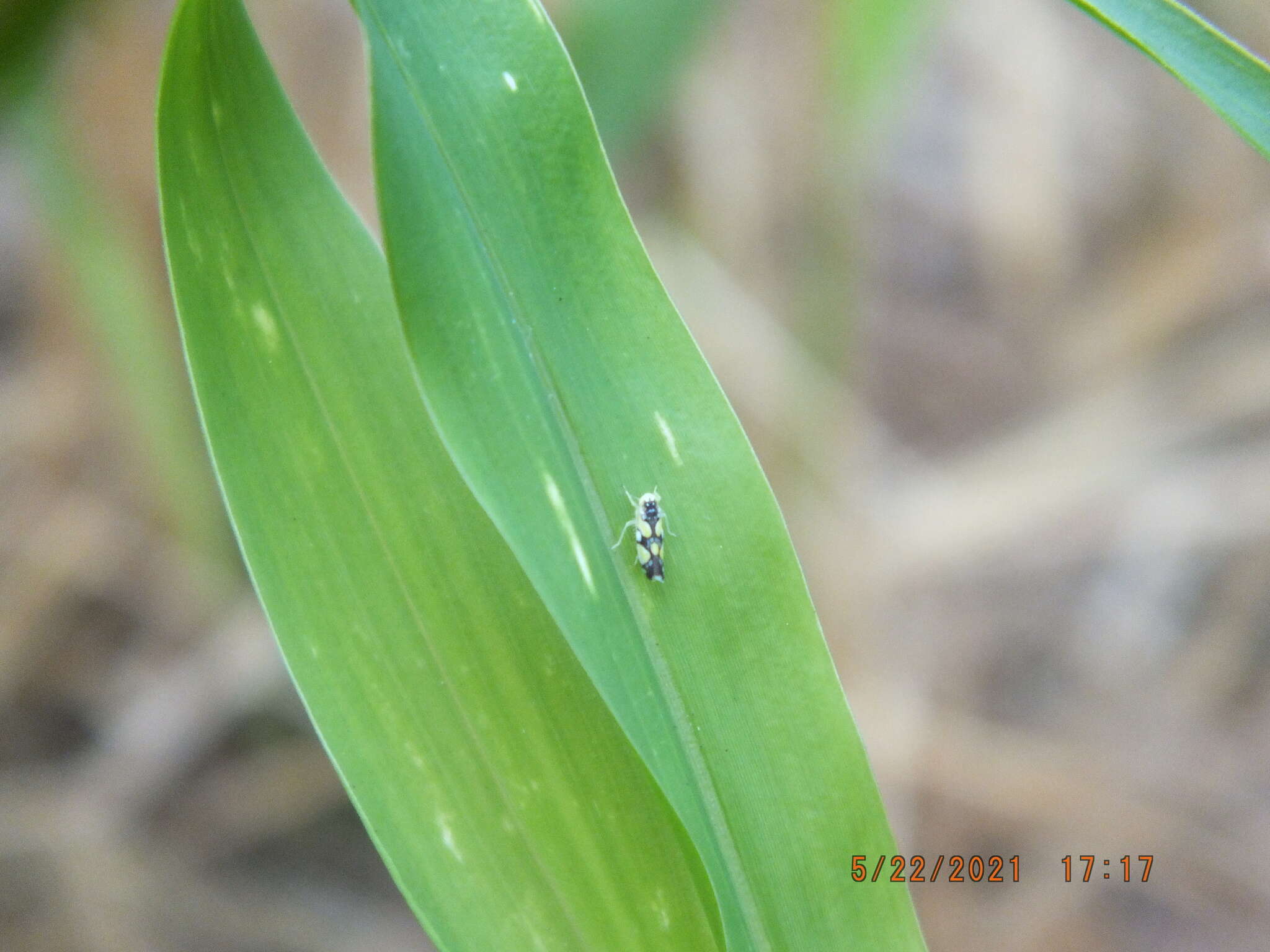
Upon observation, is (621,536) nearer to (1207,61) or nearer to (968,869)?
(1207,61)

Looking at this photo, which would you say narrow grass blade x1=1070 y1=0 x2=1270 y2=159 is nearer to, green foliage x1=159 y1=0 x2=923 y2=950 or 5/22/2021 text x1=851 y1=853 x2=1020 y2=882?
green foliage x1=159 y1=0 x2=923 y2=950

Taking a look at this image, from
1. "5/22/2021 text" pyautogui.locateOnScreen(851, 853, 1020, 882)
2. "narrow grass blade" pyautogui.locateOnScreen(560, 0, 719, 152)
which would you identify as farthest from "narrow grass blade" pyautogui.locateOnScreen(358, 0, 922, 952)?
"5/22/2021 text" pyautogui.locateOnScreen(851, 853, 1020, 882)

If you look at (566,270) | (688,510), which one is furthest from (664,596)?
(566,270)

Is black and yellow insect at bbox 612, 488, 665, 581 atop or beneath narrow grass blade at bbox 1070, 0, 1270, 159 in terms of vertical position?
beneath

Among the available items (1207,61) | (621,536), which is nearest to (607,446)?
(621,536)

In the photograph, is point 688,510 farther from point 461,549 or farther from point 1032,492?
point 1032,492

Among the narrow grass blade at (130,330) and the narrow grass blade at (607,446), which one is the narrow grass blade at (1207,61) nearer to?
the narrow grass blade at (607,446)
